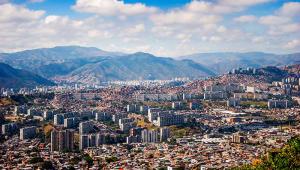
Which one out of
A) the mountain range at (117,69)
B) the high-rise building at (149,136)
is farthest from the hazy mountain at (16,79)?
the high-rise building at (149,136)

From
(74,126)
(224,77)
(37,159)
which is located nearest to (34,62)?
(224,77)

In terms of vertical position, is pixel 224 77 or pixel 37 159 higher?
pixel 224 77

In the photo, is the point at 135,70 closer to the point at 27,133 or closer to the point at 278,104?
the point at 278,104

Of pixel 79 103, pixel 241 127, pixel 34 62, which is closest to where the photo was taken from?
pixel 241 127

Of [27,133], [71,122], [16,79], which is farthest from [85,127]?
[16,79]

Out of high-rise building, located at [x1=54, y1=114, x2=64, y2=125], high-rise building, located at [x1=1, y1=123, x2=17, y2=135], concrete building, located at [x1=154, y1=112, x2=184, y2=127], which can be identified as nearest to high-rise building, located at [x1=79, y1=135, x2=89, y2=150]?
high-rise building, located at [x1=1, y1=123, x2=17, y2=135]

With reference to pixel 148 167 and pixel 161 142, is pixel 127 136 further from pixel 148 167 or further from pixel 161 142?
pixel 148 167
